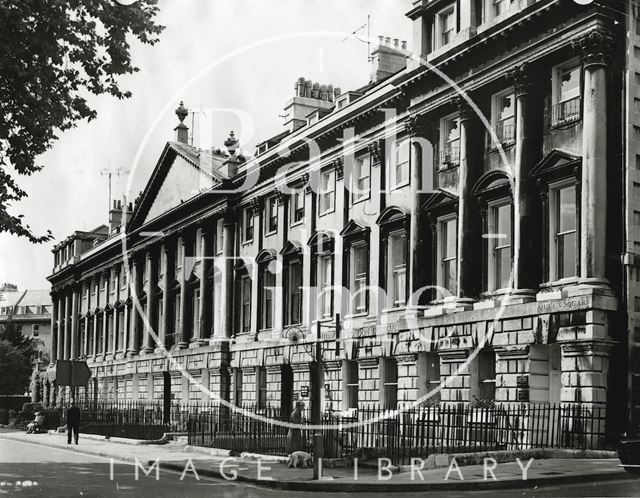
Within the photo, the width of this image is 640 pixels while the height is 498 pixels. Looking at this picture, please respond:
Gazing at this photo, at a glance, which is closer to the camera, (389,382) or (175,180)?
(389,382)

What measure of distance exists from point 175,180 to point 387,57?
17.5m

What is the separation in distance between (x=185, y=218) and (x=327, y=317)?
54.8ft

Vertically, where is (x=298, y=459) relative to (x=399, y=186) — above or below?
below

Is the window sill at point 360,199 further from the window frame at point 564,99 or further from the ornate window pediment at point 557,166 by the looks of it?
the window frame at point 564,99

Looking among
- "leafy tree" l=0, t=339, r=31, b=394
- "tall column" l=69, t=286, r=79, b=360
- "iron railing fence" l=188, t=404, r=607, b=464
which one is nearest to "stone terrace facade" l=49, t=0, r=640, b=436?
"iron railing fence" l=188, t=404, r=607, b=464

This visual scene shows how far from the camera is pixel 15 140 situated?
819 inches

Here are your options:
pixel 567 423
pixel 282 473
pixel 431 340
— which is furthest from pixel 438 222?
pixel 282 473

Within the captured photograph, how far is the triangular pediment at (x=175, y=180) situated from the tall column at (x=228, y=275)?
2159mm

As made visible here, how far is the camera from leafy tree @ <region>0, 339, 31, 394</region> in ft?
317

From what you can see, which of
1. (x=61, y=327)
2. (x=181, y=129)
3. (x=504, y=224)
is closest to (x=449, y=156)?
(x=504, y=224)

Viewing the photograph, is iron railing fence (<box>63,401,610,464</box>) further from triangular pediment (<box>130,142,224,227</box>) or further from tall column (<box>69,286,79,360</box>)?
tall column (<box>69,286,79,360</box>)

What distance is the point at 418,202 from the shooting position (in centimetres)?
3128

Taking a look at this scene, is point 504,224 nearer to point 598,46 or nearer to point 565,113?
point 565,113

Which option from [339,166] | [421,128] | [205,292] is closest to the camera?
[421,128]
